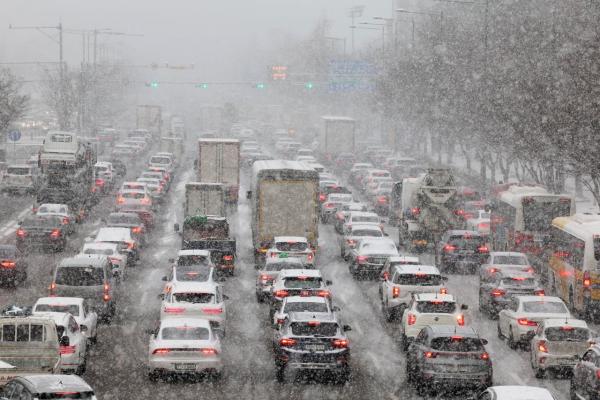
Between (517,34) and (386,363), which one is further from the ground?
(517,34)

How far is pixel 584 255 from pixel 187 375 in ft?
43.1

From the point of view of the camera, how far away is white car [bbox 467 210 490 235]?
169ft

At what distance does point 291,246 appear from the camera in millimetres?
41594

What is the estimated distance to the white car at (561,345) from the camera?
88.0 ft

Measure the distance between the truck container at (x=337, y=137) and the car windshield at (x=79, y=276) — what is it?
200 ft

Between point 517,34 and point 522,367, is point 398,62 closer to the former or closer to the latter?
point 517,34

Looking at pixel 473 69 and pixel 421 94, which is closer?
pixel 473 69

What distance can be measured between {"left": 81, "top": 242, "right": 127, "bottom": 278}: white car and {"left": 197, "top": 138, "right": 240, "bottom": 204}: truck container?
66.7 ft

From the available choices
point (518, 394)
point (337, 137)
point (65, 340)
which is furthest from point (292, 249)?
point (337, 137)

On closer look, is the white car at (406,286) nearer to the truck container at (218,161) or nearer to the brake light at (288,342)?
the brake light at (288,342)

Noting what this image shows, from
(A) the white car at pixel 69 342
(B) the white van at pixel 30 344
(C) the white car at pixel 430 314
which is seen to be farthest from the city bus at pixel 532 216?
(B) the white van at pixel 30 344

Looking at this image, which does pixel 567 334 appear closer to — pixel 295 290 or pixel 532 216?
pixel 295 290

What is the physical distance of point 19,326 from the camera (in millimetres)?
24031

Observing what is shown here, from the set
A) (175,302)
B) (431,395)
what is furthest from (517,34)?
(431,395)
